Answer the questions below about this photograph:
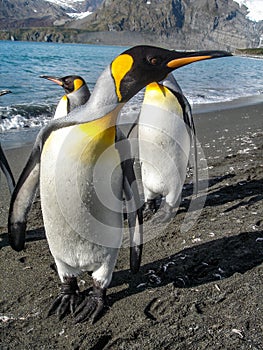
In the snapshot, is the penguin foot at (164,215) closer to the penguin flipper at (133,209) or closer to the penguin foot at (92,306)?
the penguin flipper at (133,209)

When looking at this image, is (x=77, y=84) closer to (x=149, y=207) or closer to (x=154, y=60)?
(x=149, y=207)

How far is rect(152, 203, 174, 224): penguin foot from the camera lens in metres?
3.99

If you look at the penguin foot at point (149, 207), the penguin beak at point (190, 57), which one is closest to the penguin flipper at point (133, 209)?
the penguin beak at point (190, 57)

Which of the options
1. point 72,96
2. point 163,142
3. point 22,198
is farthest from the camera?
point 72,96

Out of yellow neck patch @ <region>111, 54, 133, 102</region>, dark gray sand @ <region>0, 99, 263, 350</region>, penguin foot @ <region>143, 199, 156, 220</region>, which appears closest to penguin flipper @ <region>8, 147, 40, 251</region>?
dark gray sand @ <region>0, 99, 263, 350</region>

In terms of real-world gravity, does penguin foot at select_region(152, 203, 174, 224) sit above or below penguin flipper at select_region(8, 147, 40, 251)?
below

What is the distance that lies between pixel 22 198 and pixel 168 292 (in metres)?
1.10

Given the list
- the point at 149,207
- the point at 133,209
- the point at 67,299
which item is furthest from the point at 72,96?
the point at 67,299

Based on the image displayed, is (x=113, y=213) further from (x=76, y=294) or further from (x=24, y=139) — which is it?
(x=24, y=139)

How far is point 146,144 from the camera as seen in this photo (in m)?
4.06

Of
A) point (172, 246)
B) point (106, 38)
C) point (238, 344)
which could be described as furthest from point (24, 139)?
point (106, 38)

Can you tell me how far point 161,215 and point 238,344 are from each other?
83.3 inches

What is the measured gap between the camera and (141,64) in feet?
7.36

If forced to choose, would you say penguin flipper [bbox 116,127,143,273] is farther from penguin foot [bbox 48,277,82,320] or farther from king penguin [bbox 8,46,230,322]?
penguin foot [bbox 48,277,82,320]
